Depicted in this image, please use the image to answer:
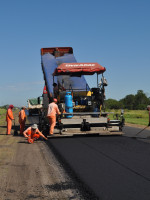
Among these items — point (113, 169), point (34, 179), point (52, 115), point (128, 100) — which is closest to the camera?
point (34, 179)

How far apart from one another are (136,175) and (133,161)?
1.41 m

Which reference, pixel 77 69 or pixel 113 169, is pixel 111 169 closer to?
pixel 113 169

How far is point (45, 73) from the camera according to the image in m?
18.0

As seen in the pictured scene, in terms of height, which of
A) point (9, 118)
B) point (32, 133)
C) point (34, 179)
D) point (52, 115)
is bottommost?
point (34, 179)

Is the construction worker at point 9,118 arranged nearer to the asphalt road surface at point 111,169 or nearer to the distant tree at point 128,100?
the asphalt road surface at point 111,169

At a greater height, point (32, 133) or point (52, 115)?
point (52, 115)

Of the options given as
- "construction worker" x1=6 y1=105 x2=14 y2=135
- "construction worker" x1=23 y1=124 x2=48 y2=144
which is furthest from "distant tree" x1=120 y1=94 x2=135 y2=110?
"construction worker" x1=23 y1=124 x2=48 y2=144

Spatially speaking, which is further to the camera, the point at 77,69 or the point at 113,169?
the point at 77,69

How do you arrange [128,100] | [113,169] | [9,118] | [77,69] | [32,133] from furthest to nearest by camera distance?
[128,100], [9,118], [77,69], [32,133], [113,169]

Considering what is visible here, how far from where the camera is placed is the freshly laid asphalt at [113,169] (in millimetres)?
4625

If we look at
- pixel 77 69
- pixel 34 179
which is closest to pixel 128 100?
pixel 77 69

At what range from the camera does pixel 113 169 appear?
246 inches

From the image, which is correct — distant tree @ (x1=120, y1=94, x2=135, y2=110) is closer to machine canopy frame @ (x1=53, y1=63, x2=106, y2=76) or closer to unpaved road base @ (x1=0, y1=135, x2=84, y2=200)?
machine canopy frame @ (x1=53, y1=63, x2=106, y2=76)

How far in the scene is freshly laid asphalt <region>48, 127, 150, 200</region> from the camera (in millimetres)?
4625
